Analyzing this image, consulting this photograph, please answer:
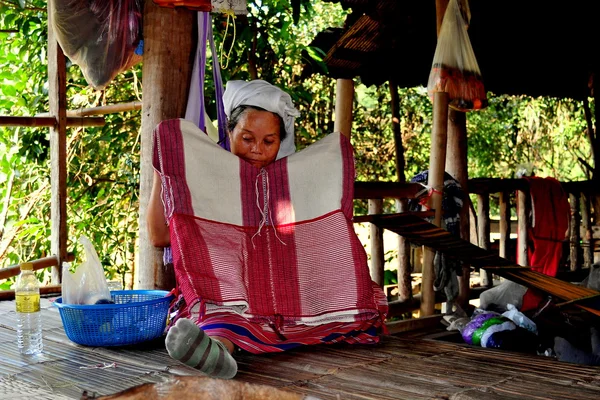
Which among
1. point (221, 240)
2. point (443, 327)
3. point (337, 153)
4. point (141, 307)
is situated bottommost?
point (443, 327)

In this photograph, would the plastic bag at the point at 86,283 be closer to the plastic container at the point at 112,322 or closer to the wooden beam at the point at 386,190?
the plastic container at the point at 112,322

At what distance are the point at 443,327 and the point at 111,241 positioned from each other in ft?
9.07

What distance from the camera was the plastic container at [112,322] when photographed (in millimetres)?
2133

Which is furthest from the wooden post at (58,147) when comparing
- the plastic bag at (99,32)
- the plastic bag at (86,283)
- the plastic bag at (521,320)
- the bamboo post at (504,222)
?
the bamboo post at (504,222)

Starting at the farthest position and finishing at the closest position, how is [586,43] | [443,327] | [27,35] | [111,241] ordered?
[586,43] → [111,241] → [27,35] → [443,327]

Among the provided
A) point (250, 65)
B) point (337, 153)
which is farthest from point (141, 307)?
point (250, 65)

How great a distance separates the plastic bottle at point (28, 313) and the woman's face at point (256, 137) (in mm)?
811

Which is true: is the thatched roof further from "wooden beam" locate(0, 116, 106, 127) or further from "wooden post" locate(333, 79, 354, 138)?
"wooden beam" locate(0, 116, 106, 127)

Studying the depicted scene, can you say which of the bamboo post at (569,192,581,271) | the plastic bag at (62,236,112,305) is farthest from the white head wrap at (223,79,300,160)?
the bamboo post at (569,192,581,271)

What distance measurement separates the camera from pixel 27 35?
4.45 metres

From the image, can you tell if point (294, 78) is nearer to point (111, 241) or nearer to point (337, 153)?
point (111, 241)

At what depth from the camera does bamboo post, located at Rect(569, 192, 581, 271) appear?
577 centimetres

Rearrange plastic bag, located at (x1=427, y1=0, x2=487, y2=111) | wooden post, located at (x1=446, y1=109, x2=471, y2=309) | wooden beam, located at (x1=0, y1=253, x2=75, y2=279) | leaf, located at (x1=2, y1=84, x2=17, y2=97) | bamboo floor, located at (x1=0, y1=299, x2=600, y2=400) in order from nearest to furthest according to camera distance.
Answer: bamboo floor, located at (x1=0, y1=299, x2=600, y2=400) → wooden beam, located at (x1=0, y1=253, x2=75, y2=279) → plastic bag, located at (x1=427, y1=0, x2=487, y2=111) → wooden post, located at (x1=446, y1=109, x2=471, y2=309) → leaf, located at (x1=2, y1=84, x2=17, y2=97)

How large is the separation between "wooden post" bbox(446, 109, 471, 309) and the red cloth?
93cm
